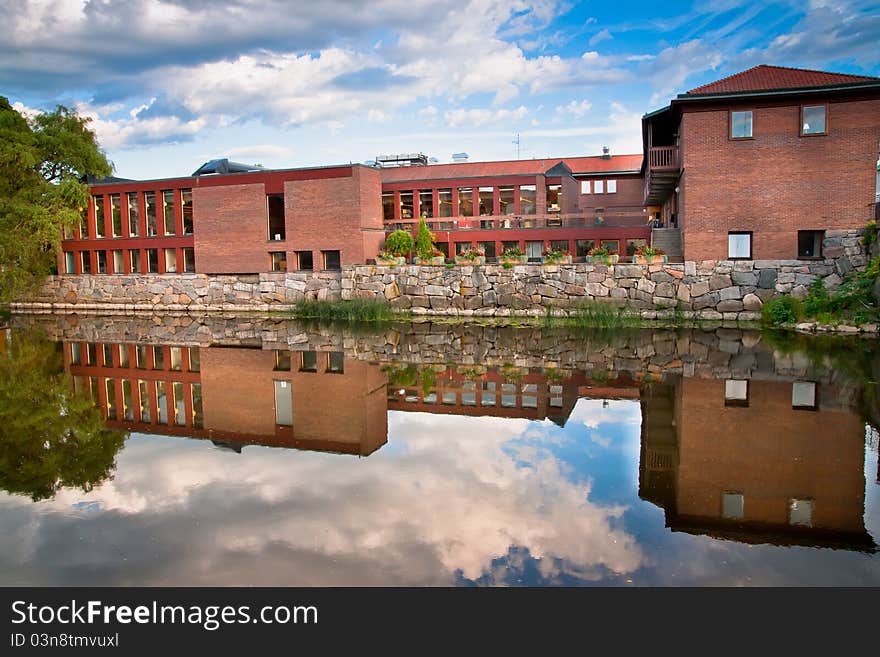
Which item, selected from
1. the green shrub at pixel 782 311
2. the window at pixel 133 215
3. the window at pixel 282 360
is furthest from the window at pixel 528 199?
the window at pixel 133 215

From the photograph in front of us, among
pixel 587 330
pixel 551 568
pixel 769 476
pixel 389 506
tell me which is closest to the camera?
pixel 551 568

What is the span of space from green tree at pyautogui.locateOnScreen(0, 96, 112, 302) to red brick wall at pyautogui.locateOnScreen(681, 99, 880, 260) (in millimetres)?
34614

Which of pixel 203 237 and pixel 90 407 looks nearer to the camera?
pixel 90 407

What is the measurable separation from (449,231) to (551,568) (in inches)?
1269

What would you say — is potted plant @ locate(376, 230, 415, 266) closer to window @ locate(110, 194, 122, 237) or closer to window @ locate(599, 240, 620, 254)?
window @ locate(599, 240, 620, 254)

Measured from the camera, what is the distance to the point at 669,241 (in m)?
31.8

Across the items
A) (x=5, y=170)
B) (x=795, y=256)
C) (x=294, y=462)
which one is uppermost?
(x=5, y=170)

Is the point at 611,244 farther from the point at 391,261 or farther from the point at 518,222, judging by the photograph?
the point at 391,261

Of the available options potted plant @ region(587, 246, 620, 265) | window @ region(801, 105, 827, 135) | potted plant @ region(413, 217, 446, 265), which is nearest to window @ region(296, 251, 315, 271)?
potted plant @ region(413, 217, 446, 265)

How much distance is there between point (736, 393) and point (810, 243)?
1661 cm

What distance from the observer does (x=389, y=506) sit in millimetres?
8992

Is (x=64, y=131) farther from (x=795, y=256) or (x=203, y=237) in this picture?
(x=795, y=256)

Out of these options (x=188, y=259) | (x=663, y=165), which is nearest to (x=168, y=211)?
(x=188, y=259)
